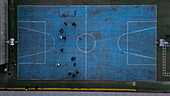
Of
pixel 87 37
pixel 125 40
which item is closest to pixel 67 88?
pixel 87 37

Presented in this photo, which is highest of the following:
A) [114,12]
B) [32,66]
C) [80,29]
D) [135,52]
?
[114,12]

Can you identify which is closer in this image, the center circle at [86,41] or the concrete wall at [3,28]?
the concrete wall at [3,28]

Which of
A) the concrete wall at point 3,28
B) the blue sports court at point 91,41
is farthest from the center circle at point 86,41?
the concrete wall at point 3,28

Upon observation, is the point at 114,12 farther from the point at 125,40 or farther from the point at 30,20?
the point at 30,20

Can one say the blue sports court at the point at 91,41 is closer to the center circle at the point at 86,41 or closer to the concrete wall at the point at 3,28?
the center circle at the point at 86,41

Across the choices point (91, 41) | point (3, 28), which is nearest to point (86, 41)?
point (91, 41)

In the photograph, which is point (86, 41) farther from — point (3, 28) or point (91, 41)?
point (3, 28)

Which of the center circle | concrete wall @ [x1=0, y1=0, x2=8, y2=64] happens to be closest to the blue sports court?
the center circle
